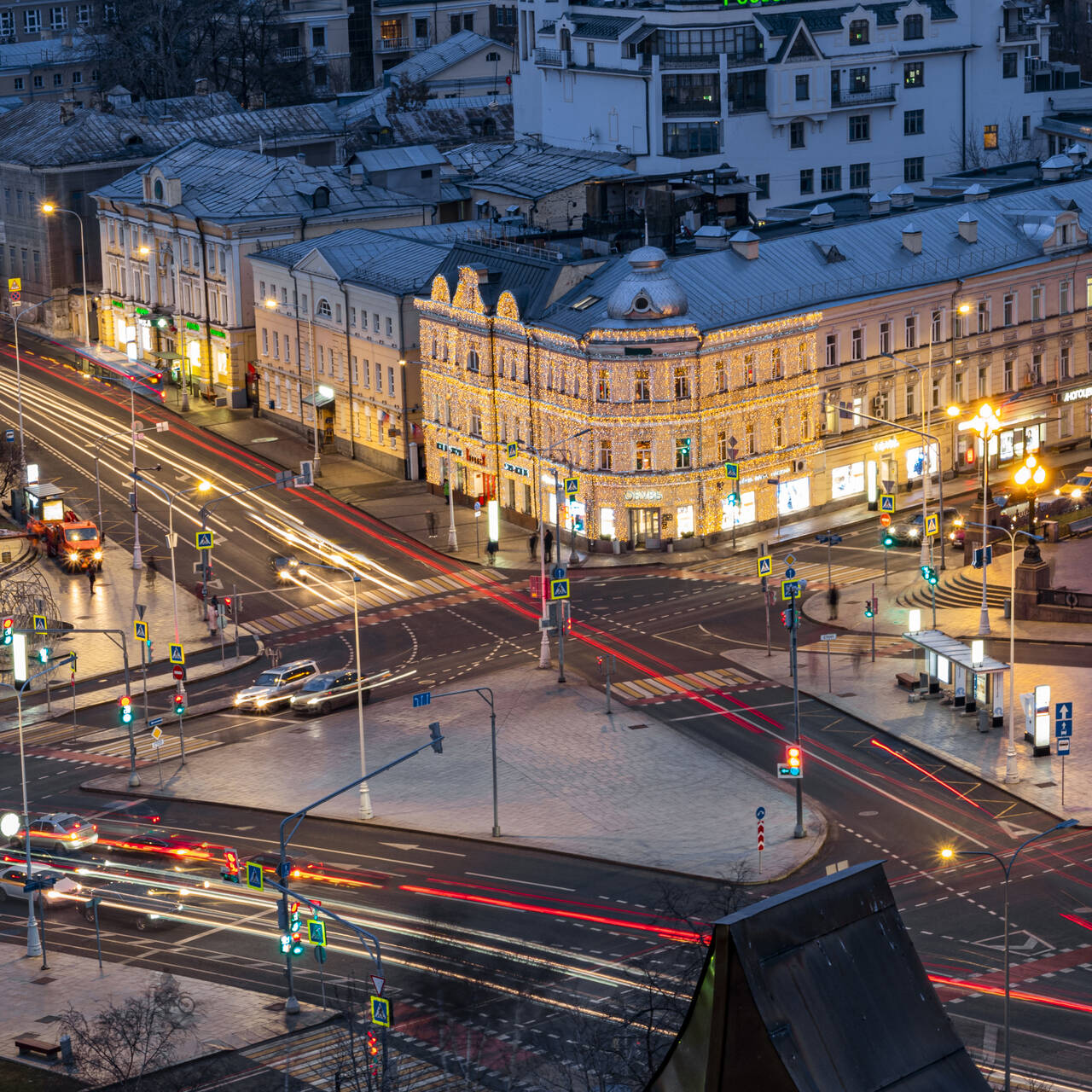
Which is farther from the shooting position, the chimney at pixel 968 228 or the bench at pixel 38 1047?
the chimney at pixel 968 228

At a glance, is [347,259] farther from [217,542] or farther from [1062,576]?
[1062,576]

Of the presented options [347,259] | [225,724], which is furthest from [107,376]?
[225,724]

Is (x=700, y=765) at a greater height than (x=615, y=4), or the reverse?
(x=615, y=4)

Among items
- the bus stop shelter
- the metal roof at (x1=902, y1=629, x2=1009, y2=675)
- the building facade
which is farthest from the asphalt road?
the building facade

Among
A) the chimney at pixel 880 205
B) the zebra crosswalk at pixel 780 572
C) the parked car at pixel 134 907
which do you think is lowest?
the parked car at pixel 134 907

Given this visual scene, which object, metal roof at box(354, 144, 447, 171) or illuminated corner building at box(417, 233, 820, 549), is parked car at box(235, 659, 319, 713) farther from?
metal roof at box(354, 144, 447, 171)

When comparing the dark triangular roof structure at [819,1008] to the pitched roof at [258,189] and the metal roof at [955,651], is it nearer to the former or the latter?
the metal roof at [955,651]

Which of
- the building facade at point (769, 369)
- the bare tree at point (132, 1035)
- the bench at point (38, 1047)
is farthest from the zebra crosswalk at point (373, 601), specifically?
the bench at point (38, 1047)
